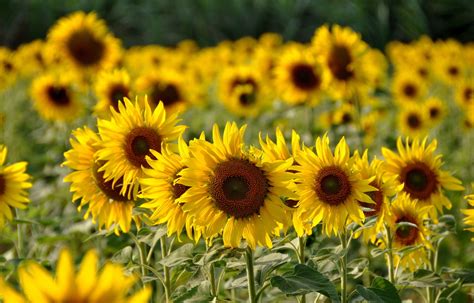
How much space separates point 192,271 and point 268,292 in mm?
649

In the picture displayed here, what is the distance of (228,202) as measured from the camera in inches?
96.0

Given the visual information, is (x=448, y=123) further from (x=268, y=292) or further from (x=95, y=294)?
(x=95, y=294)

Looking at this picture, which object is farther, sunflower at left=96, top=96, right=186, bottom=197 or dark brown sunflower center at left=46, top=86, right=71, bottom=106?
dark brown sunflower center at left=46, top=86, right=71, bottom=106

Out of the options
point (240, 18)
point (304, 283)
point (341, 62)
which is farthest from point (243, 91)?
point (240, 18)

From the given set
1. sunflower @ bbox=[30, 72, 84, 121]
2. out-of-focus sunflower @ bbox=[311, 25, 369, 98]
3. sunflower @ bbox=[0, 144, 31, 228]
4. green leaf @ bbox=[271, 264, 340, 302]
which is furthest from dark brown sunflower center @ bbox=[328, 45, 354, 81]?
green leaf @ bbox=[271, 264, 340, 302]

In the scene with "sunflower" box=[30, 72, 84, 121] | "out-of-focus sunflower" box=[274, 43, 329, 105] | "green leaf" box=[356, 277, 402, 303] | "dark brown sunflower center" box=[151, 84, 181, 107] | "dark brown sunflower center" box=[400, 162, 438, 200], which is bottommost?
"green leaf" box=[356, 277, 402, 303]

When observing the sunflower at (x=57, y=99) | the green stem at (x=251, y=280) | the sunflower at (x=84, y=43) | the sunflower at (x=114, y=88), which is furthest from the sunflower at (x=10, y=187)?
the sunflower at (x=57, y=99)

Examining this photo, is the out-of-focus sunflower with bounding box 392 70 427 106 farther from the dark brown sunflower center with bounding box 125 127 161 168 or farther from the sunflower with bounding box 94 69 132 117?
the dark brown sunflower center with bounding box 125 127 161 168

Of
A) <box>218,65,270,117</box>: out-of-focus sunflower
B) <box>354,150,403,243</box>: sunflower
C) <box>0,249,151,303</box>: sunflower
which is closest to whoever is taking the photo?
<box>0,249,151,303</box>: sunflower

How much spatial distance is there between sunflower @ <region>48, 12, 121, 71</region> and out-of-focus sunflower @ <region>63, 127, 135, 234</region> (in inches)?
114

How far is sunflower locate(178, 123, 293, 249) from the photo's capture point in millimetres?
2408

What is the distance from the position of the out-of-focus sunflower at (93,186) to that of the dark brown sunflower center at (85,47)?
9.52 feet

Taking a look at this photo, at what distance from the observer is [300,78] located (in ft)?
19.7

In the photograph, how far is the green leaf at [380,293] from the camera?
2451mm
